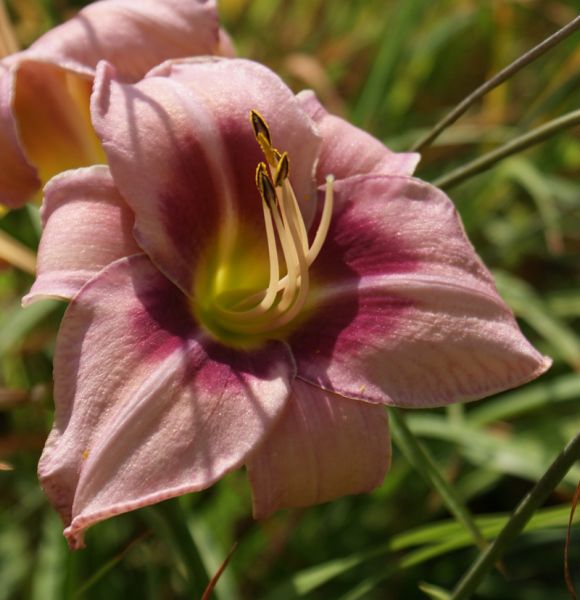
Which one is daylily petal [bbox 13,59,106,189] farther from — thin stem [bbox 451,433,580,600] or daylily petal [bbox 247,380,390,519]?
thin stem [bbox 451,433,580,600]

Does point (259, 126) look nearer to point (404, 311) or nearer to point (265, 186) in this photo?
point (265, 186)

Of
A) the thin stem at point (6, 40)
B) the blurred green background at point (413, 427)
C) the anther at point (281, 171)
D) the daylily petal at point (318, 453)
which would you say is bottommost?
the blurred green background at point (413, 427)

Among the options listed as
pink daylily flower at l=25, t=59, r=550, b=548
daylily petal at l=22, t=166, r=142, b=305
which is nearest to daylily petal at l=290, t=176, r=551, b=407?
pink daylily flower at l=25, t=59, r=550, b=548

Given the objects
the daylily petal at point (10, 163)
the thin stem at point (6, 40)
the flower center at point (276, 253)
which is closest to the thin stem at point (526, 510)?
the flower center at point (276, 253)

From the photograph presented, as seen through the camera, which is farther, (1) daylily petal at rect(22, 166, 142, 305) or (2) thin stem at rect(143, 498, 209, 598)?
(2) thin stem at rect(143, 498, 209, 598)

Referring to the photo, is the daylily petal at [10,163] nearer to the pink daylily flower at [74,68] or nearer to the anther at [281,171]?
the pink daylily flower at [74,68]

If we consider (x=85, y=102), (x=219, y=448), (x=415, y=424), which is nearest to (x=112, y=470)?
(x=219, y=448)

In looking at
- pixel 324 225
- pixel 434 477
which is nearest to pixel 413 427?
pixel 434 477

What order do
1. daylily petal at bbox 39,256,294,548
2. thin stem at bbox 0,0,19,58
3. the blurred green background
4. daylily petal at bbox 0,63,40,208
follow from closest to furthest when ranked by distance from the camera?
daylily petal at bbox 39,256,294,548, daylily petal at bbox 0,63,40,208, thin stem at bbox 0,0,19,58, the blurred green background
